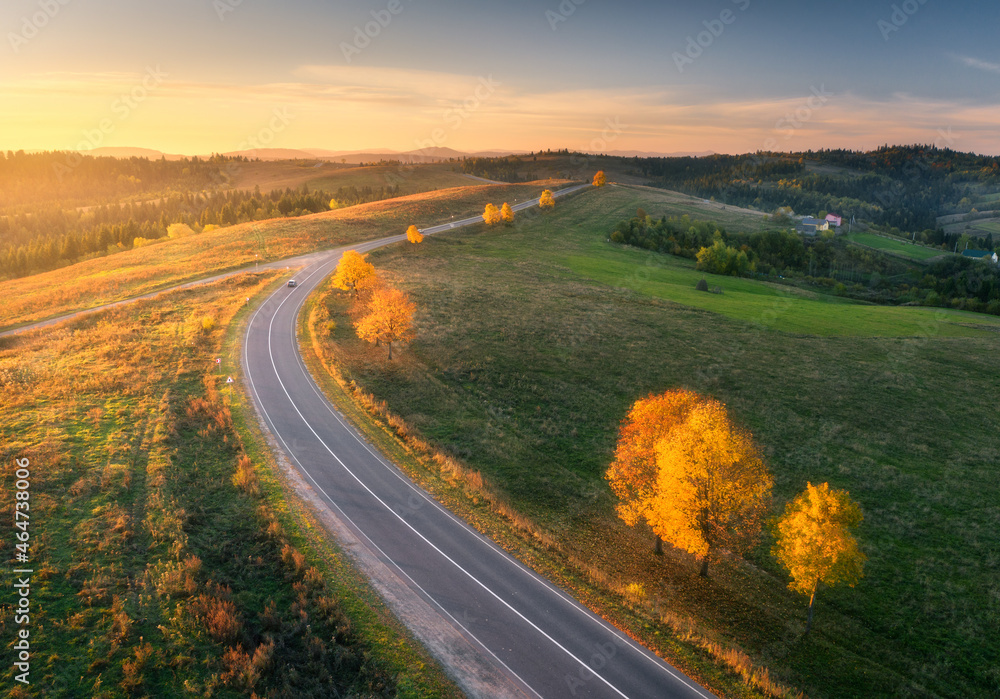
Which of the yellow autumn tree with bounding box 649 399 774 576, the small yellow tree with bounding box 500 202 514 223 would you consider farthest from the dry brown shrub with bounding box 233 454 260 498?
the small yellow tree with bounding box 500 202 514 223

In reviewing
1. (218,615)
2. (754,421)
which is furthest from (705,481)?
(754,421)

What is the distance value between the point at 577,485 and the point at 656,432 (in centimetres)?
886

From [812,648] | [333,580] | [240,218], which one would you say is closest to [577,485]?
[812,648]

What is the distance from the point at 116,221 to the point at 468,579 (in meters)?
188

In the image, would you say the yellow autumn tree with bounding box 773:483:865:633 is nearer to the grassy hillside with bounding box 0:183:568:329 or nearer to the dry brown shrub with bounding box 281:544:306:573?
the dry brown shrub with bounding box 281:544:306:573

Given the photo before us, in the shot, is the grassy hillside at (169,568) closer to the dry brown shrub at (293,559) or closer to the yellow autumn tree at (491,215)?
the dry brown shrub at (293,559)

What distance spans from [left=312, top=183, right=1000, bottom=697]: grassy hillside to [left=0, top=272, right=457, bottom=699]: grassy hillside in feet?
39.7

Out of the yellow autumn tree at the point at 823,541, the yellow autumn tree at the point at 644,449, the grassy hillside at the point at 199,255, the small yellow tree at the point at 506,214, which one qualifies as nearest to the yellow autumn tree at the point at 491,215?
the small yellow tree at the point at 506,214

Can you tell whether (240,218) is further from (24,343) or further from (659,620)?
(659,620)

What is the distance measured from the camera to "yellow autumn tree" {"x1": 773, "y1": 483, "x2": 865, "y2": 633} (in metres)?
21.5

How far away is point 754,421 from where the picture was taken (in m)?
44.7

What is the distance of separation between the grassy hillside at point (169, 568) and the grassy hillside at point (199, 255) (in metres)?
37.5

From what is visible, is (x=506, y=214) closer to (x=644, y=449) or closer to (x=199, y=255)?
(x=199, y=255)

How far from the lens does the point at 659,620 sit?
882 inches
